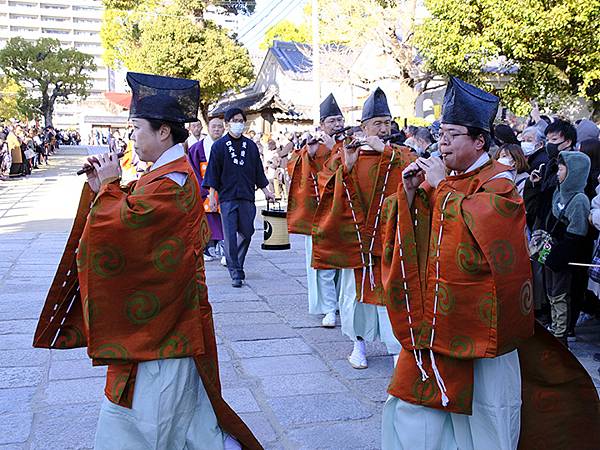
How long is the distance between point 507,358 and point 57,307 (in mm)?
1785

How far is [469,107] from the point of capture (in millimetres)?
2568

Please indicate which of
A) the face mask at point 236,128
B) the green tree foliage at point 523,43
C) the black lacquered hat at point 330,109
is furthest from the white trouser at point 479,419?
the green tree foliage at point 523,43

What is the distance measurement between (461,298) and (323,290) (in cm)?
300

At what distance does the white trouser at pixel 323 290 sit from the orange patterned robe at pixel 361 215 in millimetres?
644

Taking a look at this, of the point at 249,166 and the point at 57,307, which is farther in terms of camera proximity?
the point at 249,166

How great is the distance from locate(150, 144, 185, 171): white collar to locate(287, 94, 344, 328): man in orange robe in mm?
2760

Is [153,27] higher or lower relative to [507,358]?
higher

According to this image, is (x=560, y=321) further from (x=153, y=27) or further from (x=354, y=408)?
(x=153, y=27)

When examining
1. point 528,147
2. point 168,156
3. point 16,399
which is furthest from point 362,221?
point 528,147

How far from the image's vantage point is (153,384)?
2521mm

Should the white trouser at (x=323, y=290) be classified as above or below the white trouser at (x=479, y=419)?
below

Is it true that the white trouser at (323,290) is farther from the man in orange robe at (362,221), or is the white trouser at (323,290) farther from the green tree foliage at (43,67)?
the green tree foliage at (43,67)

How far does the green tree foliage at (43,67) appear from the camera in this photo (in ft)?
166

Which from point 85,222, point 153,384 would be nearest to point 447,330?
point 153,384
